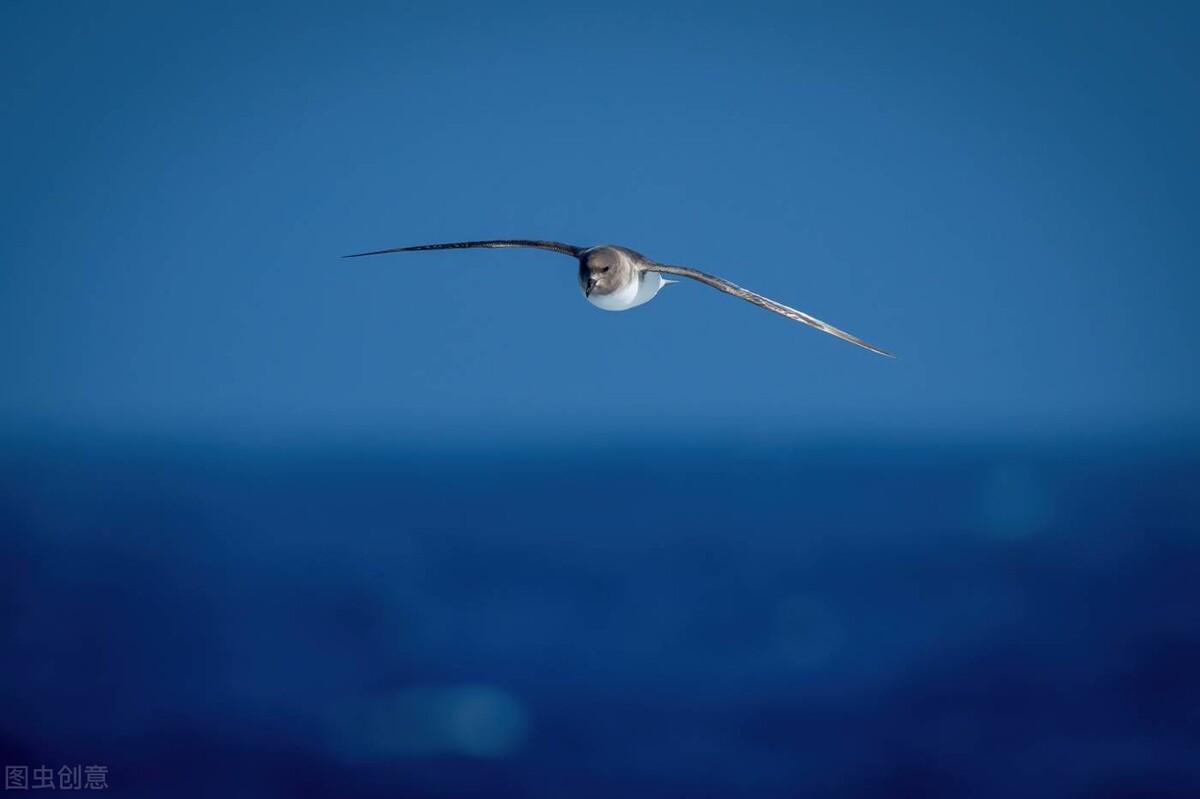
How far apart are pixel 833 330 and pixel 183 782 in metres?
7.22

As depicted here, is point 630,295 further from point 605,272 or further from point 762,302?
point 762,302

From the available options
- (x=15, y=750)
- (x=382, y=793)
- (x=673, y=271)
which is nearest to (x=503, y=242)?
(x=673, y=271)

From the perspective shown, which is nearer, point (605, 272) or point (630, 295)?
point (605, 272)

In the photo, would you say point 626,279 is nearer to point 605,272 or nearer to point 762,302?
point 605,272

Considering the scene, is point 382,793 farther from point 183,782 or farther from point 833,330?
point 833,330

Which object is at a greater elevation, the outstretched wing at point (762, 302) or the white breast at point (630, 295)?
the white breast at point (630, 295)

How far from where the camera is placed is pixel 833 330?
7215mm

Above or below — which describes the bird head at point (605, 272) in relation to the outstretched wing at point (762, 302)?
above

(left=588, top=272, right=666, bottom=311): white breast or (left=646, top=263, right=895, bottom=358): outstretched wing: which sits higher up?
(left=588, top=272, right=666, bottom=311): white breast

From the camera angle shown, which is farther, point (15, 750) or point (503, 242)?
point (15, 750)

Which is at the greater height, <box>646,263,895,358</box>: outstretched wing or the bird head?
the bird head

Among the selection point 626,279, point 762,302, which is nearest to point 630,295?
point 626,279

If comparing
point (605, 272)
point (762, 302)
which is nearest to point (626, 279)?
point (605, 272)

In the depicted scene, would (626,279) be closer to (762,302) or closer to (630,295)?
(630,295)
